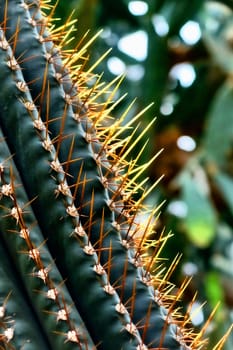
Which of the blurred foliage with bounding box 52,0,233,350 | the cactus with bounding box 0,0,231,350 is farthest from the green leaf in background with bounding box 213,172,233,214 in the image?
the cactus with bounding box 0,0,231,350

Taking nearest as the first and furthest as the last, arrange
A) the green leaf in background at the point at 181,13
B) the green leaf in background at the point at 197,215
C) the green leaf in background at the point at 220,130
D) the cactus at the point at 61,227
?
the cactus at the point at 61,227 → the green leaf in background at the point at 197,215 → the green leaf in background at the point at 220,130 → the green leaf in background at the point at 181,13

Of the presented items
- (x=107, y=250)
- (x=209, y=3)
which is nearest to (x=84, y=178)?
(x=107, y=250)

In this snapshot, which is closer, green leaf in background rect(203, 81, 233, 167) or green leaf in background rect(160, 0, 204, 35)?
green leaf in background rect(203, 81, 233, 167)

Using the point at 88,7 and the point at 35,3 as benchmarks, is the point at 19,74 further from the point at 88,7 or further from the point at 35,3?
the point at 88,7

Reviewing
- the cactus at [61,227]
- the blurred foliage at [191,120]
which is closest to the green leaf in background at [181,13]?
the blurred foliage at [191,120]

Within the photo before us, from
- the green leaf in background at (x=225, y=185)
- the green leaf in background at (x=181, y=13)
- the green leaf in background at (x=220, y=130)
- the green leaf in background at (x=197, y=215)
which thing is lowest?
the green leaf in background at (x=225, y=185)

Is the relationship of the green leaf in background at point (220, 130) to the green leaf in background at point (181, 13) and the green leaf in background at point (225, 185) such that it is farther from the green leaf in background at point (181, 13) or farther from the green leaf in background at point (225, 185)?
the green leaf in background at point (181, 13)

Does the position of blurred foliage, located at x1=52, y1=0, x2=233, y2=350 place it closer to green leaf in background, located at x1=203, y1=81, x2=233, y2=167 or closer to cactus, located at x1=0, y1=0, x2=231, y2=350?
green leaf in background, located at x1=203, y1=81, x2=233, y2=167

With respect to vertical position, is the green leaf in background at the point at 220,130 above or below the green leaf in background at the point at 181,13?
below
